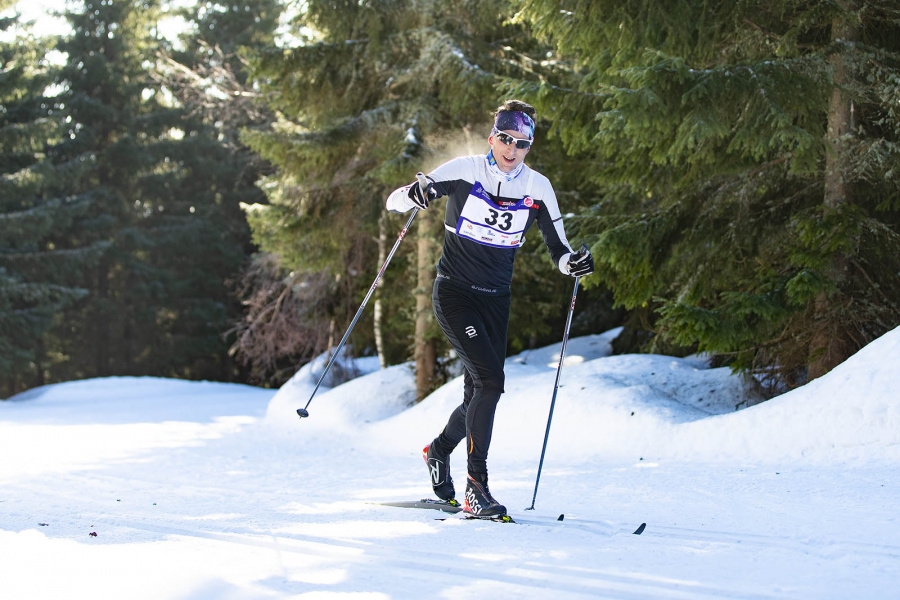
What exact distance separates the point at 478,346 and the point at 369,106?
334 inches

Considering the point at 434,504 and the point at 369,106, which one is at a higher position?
the point at 369,106

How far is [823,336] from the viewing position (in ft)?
23.5

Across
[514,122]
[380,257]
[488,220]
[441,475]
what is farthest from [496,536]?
[380,257]

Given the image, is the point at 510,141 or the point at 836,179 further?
the point at 836,179

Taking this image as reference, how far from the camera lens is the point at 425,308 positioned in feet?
37.6

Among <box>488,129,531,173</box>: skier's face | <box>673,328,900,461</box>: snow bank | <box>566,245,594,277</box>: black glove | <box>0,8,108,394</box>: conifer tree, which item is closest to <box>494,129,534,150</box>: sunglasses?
<box>488,129,531,173</box>: skier's face

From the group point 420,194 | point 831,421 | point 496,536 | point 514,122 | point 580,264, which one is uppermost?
point 514,122

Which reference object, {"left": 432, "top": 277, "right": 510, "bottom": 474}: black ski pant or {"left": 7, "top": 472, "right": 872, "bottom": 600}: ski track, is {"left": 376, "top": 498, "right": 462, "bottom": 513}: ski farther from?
{"left": 432, "top": 277, "right": 510, "bottom": 474}: black ski pant

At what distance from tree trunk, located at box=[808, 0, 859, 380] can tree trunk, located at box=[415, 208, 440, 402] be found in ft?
17.6

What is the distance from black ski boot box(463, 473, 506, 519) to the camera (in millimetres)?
4242

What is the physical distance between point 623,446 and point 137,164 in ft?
85.6

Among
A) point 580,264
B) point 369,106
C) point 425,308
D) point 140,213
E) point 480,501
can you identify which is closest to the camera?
point 480,501

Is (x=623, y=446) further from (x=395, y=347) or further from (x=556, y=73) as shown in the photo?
(x=395, y=347)

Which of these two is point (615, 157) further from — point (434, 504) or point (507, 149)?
point (434, 504)
